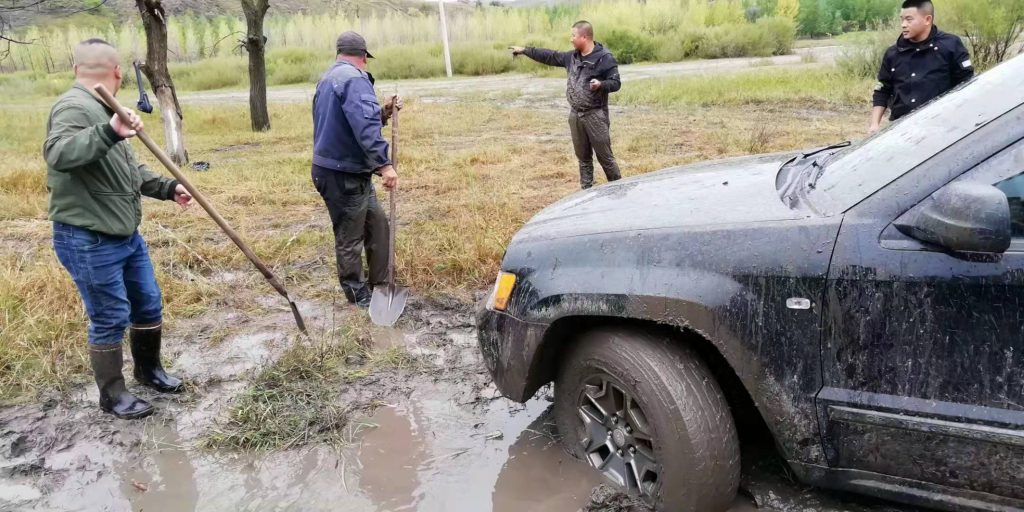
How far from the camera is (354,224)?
195 inches

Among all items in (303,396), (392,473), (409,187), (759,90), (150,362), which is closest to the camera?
(392,473)

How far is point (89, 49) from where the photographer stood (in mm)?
3242

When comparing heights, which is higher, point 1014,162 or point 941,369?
point 1014,162

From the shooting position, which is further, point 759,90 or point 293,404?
point 759,90

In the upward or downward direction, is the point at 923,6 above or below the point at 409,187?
above

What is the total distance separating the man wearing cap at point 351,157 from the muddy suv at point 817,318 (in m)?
2.19

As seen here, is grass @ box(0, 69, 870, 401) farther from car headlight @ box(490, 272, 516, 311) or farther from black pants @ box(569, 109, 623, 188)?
car headlight @ box(490, 272, 516, 311)

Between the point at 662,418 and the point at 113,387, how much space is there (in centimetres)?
279

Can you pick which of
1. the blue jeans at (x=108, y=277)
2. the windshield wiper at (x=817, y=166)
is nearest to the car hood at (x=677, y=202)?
the windshield wiper at (x=817, y=166)

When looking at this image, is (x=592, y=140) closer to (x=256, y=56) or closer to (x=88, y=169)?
(x=88, y=169)

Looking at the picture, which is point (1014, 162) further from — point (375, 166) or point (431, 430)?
point (375, 166)

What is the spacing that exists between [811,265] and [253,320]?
12.5 feet

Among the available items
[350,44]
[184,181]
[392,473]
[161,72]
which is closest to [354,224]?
[350,44]

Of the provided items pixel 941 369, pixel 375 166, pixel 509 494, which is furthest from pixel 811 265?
pixel 375 166
